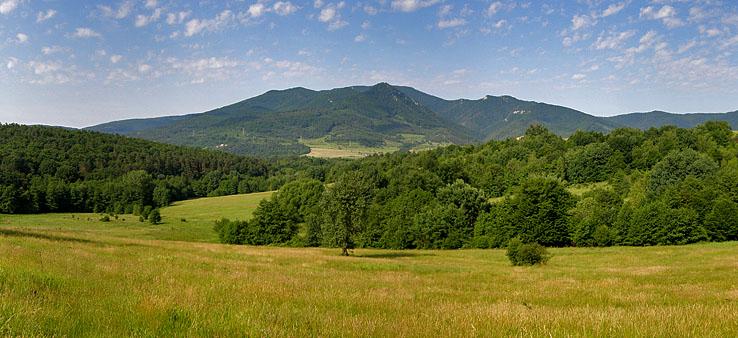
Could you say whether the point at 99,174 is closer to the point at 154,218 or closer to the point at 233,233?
the point at 154,218

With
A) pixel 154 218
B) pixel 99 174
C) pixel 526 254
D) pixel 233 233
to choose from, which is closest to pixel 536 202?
pixel 526 254

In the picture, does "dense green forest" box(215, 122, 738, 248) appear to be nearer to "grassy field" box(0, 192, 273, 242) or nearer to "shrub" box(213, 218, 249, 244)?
"shrub" box(213, 218, 249, 244)

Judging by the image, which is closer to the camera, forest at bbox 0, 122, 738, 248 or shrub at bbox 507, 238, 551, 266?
shrub at bbox 507, 238, 551, 266

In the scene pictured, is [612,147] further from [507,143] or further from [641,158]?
[507,143]

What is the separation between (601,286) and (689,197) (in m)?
64.3

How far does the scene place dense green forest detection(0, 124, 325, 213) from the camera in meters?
120

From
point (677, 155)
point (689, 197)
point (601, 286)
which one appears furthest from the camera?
point (677, 155)

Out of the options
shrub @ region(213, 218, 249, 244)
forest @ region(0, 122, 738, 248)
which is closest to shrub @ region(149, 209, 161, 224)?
forest @ region(0, 122, 738, 248)

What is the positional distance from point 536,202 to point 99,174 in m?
141

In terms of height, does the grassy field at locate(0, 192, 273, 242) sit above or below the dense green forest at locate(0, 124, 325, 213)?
below

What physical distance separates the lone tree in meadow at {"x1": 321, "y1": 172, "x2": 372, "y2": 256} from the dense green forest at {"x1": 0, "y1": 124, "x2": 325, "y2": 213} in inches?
3794

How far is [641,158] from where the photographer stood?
114000mm

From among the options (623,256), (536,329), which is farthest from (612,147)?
(536,329)

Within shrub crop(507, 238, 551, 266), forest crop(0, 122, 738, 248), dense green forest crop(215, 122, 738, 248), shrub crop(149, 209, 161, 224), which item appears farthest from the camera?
shrub crop(149, 209, 161, 224)
